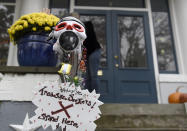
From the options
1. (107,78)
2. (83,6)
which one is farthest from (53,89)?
(83,6)

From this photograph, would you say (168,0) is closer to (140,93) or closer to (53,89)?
(140,93)

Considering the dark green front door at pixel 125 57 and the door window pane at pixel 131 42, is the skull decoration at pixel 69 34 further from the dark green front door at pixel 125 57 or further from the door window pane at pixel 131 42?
the door window pane at pixel 131 42

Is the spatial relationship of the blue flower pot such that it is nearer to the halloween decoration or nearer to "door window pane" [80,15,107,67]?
"door window pane" [80,15,107,67]

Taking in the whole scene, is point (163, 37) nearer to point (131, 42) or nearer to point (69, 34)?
point (131, 42)

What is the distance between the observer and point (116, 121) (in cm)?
181

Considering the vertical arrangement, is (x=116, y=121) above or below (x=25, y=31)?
below

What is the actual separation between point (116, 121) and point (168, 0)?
3.76 m

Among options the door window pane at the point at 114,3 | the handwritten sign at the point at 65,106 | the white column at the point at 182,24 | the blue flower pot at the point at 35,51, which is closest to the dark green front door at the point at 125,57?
the door window pane at the point at 114,3

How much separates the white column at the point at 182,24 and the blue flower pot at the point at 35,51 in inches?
123

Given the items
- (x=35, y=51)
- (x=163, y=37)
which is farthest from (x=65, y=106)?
(x=163, y=37)

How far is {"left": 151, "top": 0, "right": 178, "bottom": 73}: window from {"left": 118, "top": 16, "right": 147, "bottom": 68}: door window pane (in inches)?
15.7

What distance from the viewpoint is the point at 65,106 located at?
3.33 ft

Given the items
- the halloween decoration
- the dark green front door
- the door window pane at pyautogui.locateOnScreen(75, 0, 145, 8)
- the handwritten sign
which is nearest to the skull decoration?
the handwritten sign

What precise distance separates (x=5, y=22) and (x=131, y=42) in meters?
2.88
